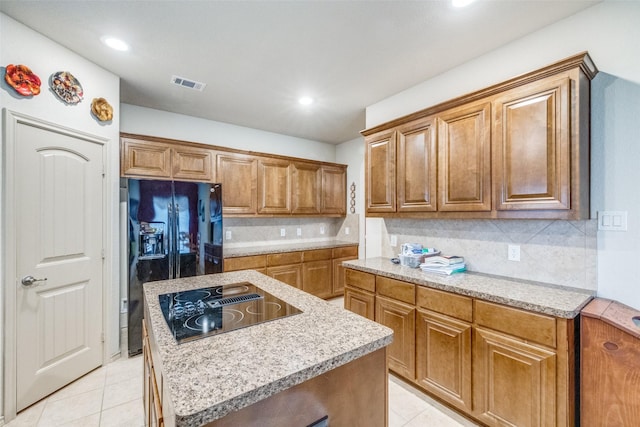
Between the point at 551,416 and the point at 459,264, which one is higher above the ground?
the point at 459,264

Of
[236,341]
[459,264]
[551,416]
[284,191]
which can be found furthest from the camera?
[284,191]

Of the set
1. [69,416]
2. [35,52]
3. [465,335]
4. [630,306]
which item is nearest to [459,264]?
[465,335]

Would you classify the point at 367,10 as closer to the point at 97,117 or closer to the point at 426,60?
the point at 426,60

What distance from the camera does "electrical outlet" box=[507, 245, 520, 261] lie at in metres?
2.19

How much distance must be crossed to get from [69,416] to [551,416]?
308cm

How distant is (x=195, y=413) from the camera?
697 mm

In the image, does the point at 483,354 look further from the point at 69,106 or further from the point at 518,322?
the point at 69,106

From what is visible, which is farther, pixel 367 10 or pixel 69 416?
pixel 69 416

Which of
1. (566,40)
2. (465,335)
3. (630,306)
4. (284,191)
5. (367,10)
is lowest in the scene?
(465,335)

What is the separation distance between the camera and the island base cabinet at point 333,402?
849 millimetres

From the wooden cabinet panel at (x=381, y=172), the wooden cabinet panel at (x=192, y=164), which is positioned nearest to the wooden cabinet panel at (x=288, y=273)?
the wooden cabinet panel at (x=192, y=164)

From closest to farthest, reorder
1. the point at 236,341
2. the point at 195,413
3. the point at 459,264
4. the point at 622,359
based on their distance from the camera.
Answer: the point at 195,413 < the point at 236,341 < the point at 622,359 < the point at 459,264

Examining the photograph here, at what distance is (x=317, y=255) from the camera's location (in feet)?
14.4

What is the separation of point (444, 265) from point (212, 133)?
3433mm
